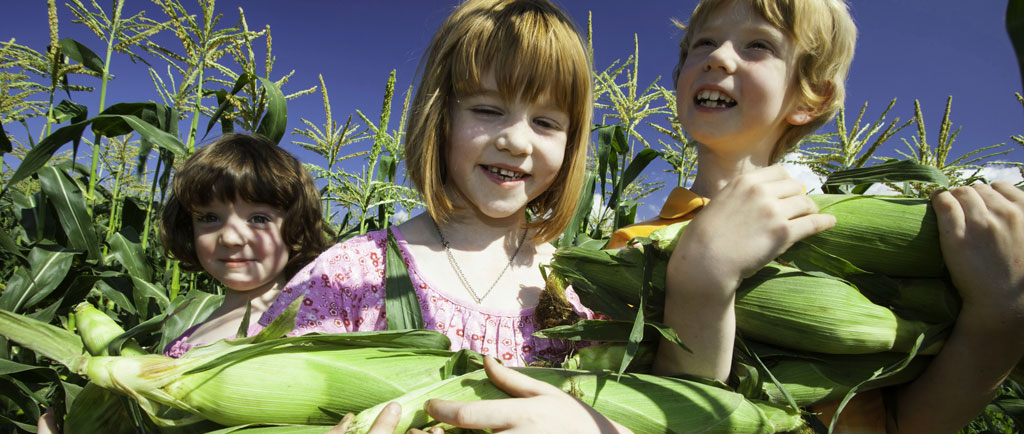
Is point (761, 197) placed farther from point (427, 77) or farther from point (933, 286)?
point (427, 77)

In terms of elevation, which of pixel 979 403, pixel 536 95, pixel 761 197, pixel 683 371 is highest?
pixel 536 95

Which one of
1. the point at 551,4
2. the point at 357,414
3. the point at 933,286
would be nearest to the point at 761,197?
the point at 933,286

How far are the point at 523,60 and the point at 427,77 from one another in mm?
446

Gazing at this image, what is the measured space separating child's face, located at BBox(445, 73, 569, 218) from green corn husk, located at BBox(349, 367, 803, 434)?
0.76 meters

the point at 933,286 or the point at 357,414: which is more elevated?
the point at 933,286

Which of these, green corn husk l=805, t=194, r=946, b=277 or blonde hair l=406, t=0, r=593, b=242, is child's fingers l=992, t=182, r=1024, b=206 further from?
blonde hair l=406, t=0, r=593, b=242

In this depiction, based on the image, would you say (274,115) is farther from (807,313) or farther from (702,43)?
(807,313)

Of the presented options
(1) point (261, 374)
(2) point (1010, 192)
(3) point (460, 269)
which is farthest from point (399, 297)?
(2) point (1010, 192)

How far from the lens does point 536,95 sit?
1714mm

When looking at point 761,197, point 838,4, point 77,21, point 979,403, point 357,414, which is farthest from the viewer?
point 77,21

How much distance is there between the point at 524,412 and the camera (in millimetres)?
1028

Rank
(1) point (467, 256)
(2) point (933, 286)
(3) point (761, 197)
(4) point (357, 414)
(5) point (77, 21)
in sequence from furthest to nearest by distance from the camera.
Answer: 1. (5) point (77, 21)
2. (1) point (467, 256)
3. (2) point (933, 286)
4. (3) point (761, 197)
5. (4) point (357, 414)

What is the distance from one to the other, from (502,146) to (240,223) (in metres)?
1.73

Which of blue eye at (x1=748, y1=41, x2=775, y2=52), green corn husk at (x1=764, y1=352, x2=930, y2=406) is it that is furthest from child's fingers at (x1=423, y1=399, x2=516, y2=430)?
blue eye at (x1=748, y1=41, x2=775, y2=52)
